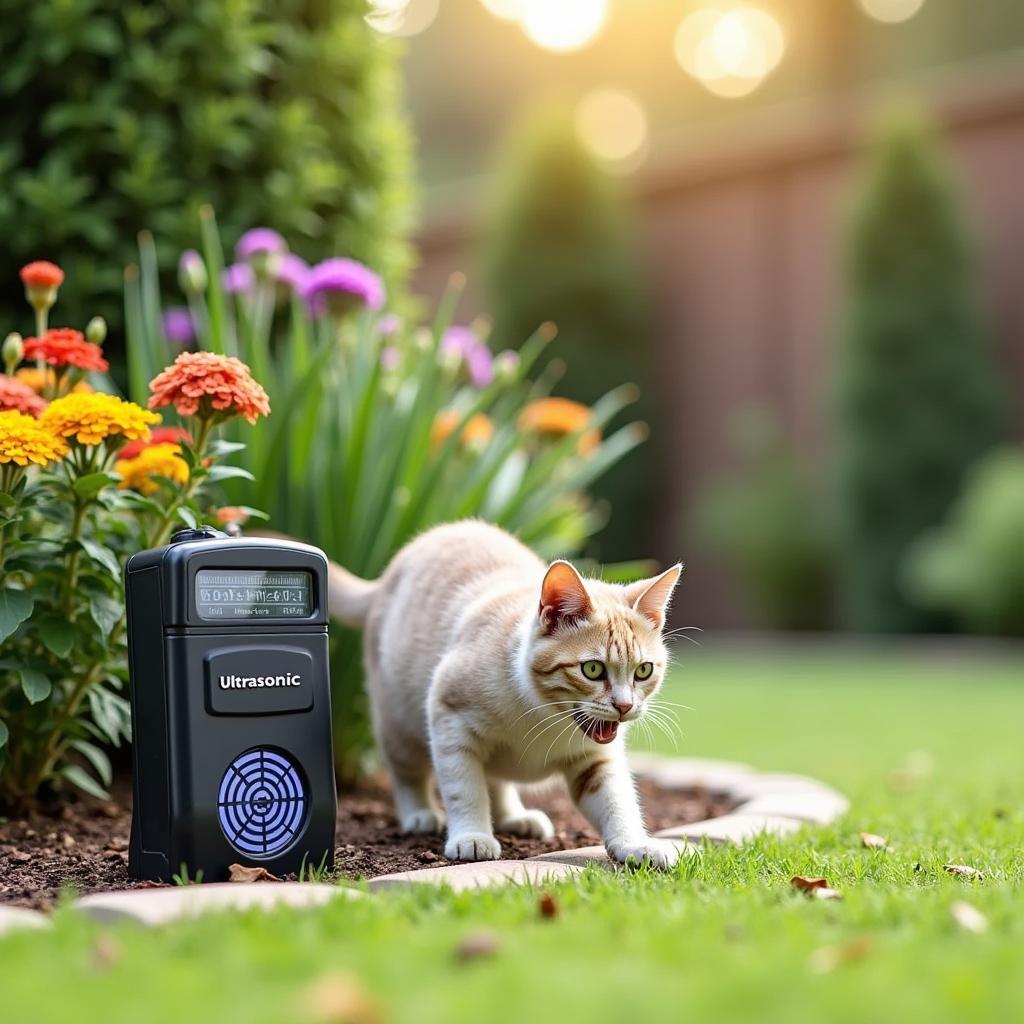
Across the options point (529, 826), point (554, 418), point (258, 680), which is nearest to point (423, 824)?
point (529, 826)

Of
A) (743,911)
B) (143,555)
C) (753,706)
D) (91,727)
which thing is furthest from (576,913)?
(753,706)

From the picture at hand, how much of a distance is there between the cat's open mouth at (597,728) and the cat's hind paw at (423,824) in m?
0.63

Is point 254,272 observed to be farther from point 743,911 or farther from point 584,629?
point 743,911

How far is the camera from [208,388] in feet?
8.71

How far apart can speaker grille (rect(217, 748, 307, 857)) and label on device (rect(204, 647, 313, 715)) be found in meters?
0.09

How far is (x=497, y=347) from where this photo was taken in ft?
47.7

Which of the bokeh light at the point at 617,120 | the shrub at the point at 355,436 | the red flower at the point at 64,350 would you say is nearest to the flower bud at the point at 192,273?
the shrub at the point at 355,436

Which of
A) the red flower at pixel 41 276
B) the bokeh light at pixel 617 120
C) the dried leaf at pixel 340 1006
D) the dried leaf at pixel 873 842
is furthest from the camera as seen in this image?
the bokeh light at pixel 617 120

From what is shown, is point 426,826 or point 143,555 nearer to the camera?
point 143,555

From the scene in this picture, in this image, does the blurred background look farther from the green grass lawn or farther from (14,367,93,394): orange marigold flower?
the green grass lawn

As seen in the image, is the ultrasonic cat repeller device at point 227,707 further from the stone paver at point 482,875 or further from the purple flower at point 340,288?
the purple flower at point 340,288

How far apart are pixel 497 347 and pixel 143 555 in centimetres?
1219

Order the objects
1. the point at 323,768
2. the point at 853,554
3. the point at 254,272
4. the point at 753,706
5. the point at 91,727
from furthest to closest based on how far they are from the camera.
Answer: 1. the point at 853,554
2. the point at 753,706
3. the point at 254,272
4. the point at 91,727
5. the point at 323,768

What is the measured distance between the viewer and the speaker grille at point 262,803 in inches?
97.0
